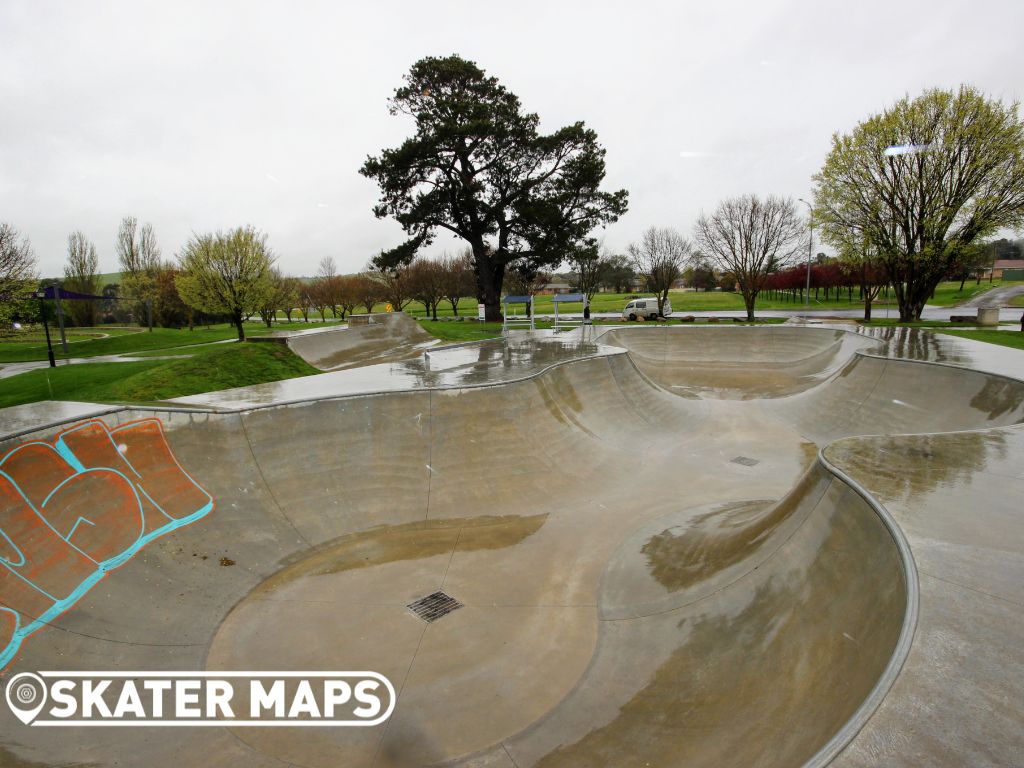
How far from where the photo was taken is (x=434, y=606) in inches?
248

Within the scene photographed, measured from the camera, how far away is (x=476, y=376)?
11.6 metres

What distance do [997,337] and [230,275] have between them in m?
32.1

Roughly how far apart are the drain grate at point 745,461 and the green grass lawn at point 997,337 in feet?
35.5

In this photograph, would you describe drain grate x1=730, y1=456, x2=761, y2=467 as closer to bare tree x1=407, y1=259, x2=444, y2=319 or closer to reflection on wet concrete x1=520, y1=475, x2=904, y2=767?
reflection on wet concrete x1=520, y1=475, x2=904, y2=767

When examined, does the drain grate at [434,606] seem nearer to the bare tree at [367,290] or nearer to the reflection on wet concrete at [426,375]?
the reflection on wet concrete at [426,375]

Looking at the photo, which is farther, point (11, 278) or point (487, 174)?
point (487, 174)

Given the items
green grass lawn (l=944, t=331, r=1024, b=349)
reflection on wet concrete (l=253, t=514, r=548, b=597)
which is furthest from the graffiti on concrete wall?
green grass lawn (l=944, t=331, r=1024, b=349)

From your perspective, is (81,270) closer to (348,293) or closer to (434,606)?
(348,293)

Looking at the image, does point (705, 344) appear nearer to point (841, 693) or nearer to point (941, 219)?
point (941, 219)

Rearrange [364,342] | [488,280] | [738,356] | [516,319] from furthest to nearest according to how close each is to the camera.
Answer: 1. [516,319]
2. [488,280]
3. [364,342]
4. [738,356]

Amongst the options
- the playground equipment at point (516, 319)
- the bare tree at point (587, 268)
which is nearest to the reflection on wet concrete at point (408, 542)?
the playground equipment at point (516, 319)

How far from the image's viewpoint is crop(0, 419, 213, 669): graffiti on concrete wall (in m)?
5.14

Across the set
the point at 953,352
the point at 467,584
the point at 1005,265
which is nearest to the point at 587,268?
the point at 953,352

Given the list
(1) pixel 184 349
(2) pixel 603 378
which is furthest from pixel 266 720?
(1) pixel 184 349
